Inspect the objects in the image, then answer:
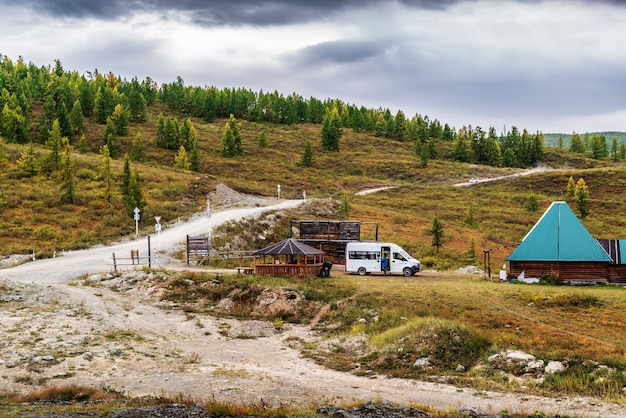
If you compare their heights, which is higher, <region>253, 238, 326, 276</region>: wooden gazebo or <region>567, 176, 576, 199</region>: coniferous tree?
<region>567, 176, 576, 199</region>: coniferous tree

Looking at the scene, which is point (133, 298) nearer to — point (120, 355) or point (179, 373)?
point (120, 355)

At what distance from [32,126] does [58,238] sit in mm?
86883

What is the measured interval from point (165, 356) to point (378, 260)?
64.9 ft

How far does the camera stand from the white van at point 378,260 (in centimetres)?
3728

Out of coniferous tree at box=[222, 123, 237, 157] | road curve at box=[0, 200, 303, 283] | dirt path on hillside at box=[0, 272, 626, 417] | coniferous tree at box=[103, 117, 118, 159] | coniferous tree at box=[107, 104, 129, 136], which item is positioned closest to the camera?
dirt path on hillside at box=[0, 272, 626, 417]

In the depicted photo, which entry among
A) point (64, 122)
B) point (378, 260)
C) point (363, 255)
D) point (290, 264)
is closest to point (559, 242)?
point (378, 260)

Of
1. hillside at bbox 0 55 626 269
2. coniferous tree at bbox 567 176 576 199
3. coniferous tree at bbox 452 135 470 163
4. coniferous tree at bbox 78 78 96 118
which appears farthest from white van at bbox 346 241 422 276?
coniferous tree at bbox 452 135 470 163

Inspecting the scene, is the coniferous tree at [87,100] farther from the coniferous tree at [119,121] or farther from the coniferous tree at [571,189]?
the coniferous tree at [571,189]

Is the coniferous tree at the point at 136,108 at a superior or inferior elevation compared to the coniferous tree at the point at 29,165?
superior

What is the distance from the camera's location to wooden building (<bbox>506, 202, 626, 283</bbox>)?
1296 inches

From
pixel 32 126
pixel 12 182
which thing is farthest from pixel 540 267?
pixel 32 126

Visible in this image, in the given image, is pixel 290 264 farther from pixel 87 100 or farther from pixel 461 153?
pixel 461 153

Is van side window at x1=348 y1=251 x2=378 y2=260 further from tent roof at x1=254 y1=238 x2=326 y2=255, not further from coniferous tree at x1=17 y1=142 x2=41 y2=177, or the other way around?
coniferous tree at x1=17 y1=142 x2=41 y2=177

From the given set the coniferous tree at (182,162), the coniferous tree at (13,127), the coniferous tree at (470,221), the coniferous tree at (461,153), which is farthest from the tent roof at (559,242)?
the coniferous tree at (461,153)
